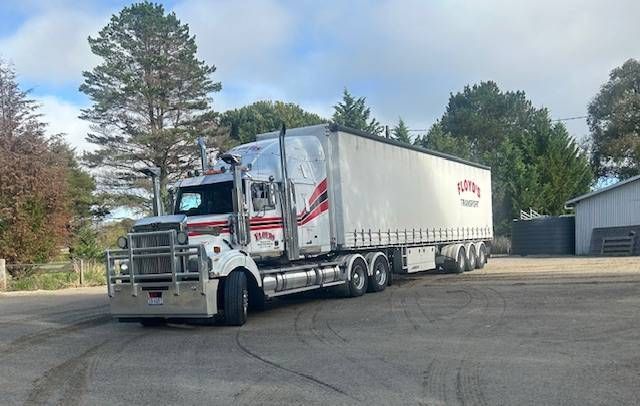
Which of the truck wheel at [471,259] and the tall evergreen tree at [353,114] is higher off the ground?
the tall evergreen tree at [353,114]

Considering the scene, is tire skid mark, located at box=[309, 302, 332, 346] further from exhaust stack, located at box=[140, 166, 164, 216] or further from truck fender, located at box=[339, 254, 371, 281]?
exhaust stack, located at box=[140, 166, 164, 216]

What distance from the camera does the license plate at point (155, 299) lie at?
12219 mm

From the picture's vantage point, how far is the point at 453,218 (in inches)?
932

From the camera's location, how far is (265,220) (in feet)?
46.4

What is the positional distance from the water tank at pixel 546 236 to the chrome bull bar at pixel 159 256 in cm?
2989

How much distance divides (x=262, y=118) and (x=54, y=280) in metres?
35.6

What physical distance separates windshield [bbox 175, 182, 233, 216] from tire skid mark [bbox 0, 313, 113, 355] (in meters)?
2.92

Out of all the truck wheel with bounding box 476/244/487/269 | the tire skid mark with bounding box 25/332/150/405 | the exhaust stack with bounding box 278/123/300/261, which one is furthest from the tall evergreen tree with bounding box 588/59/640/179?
the tire skid mark with bounding box 25/332/150/405

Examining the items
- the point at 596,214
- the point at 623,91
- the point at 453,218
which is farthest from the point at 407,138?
the point at 453,218

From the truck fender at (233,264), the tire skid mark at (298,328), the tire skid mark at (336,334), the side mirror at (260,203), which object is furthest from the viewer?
the side mirror at (260,203)

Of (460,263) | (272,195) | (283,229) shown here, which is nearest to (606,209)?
(460,263)

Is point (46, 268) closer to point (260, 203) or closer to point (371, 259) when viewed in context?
point (371, 259)

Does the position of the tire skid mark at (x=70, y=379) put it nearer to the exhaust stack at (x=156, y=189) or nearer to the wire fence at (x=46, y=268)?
the exhaust stack at (x=156, y=189)

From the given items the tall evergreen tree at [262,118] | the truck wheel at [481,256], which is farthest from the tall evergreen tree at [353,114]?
the truck wheel at [481,256]
